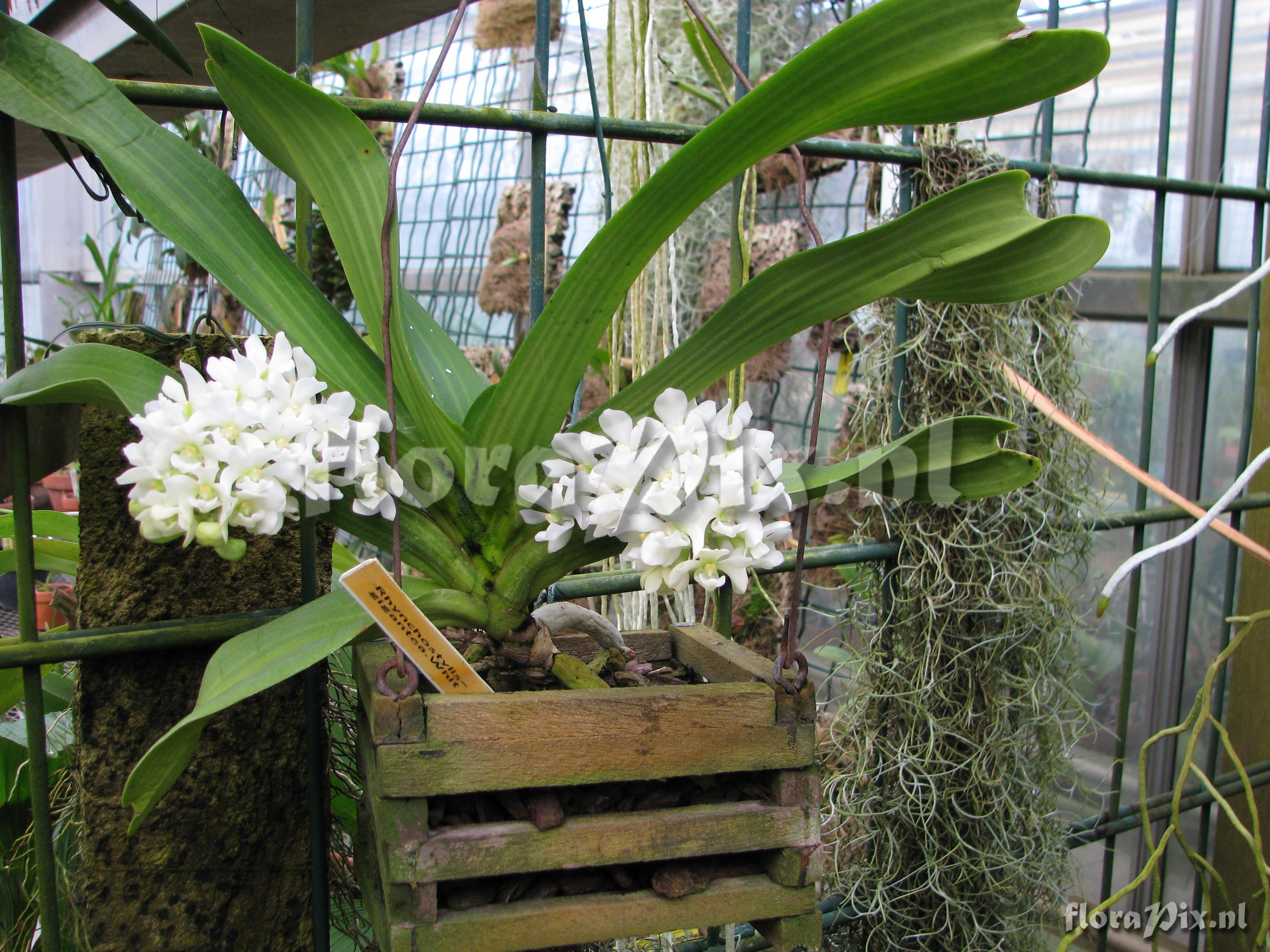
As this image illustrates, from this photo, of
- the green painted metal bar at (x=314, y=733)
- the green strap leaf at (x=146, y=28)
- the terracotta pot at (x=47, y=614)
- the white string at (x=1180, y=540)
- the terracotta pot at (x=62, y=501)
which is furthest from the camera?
the terracotta pot at (x=62, y=501)

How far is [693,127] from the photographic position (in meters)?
0.79

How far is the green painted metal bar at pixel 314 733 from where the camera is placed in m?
0.70

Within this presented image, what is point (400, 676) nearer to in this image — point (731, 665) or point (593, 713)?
point (593, 713)

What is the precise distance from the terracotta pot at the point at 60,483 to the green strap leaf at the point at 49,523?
181cm

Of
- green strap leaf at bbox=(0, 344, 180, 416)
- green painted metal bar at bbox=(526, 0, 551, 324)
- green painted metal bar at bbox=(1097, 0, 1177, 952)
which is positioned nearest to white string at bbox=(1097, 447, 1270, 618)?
green painted metal bar at bbox=(1097, 0, 1177, 952)

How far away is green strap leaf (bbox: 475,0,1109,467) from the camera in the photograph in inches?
19.1

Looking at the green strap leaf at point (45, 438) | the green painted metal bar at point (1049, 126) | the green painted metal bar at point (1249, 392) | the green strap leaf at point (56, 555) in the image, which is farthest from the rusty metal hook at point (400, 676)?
→ the green painted metal bar at point (1249, 392)

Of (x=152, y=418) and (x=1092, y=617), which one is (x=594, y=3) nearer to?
(x=1092, y=617)

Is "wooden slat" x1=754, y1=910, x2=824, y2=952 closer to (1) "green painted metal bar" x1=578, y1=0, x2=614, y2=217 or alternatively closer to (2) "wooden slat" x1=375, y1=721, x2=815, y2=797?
(2) "wooden slat" x1=375, y1=721, x2=815, y2=797

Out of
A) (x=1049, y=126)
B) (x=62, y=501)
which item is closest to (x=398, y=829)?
(x=1049, y=126)

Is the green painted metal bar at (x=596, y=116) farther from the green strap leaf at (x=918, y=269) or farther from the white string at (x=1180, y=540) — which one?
the white string at (x=1180, y=540)

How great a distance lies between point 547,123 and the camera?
771mm

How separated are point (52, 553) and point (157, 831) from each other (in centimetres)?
28

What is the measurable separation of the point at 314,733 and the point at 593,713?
33 cm
